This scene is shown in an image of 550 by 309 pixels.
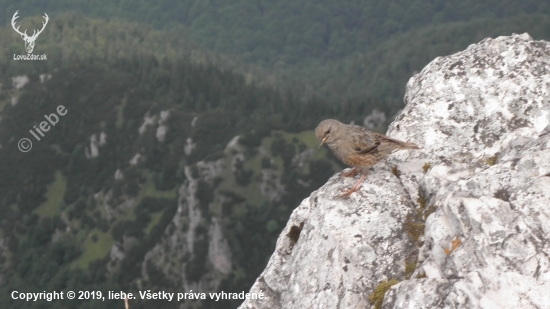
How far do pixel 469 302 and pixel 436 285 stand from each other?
629 millimetres

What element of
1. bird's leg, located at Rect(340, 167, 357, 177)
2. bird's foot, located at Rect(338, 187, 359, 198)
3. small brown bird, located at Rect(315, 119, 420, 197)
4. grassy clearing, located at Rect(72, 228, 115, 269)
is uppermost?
small brown bird, located at Rect(315, 119, 420, 197)

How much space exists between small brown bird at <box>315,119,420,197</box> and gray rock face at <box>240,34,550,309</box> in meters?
0.33

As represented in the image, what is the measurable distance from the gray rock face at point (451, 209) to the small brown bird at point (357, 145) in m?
0.33

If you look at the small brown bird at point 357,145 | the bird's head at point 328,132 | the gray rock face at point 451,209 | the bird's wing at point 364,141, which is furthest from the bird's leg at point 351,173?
the bird's head at point 328,132

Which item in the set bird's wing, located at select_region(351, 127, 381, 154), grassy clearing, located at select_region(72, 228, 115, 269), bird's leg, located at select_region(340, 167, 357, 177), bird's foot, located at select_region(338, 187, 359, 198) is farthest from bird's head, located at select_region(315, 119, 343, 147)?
grassy clearing, located at select_region(72, 228, 115, 269)

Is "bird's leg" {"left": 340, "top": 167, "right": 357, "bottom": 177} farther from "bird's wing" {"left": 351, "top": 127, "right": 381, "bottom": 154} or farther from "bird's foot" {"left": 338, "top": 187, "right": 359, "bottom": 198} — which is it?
"bird's foot" {"left": 338, "top": 187, "right": 359, "bottom": 198}

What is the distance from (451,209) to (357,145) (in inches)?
155

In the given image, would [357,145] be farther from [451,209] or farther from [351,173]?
[451,209]

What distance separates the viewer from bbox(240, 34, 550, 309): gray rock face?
9891 mm

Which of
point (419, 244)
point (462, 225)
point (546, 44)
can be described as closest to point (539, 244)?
point (462, 225)

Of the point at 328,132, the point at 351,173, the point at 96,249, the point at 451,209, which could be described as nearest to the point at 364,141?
the point at 351,173

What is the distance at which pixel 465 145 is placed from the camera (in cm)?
1387

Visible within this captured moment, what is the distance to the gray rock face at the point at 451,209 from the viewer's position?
9.89m

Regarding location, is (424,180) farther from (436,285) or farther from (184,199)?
(184,199)
